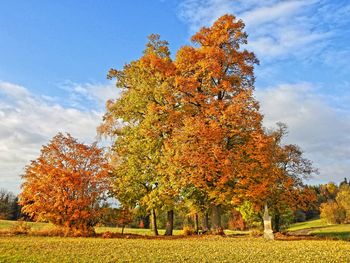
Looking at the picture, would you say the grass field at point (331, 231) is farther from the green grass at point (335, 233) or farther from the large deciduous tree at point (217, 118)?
the large deciduous tree at point (217, 118)

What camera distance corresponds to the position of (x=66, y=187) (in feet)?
88.9

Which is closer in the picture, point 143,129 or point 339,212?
point 143,129

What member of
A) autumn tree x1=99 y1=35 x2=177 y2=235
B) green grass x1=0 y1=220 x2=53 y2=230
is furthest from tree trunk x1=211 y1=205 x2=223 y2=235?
green grass x1=0 y1=220 x2=53 y2=230

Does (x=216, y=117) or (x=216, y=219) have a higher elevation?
(x=216, y=117)

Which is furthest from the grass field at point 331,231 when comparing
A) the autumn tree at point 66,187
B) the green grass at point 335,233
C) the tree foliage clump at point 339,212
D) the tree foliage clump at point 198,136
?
the autumn tree at point 66,187

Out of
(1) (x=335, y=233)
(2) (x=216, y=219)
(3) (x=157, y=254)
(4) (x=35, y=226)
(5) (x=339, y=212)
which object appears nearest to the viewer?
(3) (x=157, y=254)

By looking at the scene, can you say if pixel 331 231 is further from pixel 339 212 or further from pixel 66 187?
pixel 66 187

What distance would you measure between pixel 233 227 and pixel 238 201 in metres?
53.8

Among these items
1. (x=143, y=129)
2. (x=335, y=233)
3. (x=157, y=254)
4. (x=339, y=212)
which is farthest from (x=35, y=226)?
(x=339, y=212)

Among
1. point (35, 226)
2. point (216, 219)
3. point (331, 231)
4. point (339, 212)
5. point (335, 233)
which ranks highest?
point (339, 212)

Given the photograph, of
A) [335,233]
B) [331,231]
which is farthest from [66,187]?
[331,231]

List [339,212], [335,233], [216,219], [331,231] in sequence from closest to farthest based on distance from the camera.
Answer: [216,219], [335,233], [331,231], [339,212]

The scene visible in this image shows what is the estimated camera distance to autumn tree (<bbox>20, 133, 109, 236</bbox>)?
1045 inches

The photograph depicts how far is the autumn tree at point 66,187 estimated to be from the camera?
2653 centimetres
